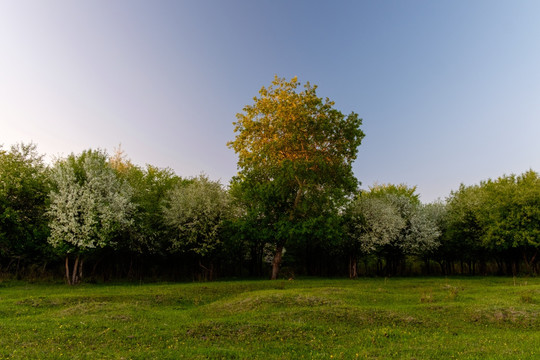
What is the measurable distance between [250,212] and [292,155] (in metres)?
9.61

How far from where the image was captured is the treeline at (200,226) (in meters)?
38.2

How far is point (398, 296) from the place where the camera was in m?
28.1

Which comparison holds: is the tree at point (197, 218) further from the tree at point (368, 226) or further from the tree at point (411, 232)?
the tree at point (411, 232)

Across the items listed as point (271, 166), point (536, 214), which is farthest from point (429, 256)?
point (271, 166)

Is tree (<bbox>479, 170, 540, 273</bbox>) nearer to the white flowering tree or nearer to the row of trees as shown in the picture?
the row of trees

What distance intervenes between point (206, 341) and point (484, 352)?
11.5 metres

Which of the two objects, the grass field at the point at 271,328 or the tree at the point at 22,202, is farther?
the tree at the point at 22,202

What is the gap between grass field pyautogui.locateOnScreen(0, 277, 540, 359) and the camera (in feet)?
44.0

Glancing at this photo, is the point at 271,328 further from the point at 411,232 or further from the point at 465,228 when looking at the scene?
the point at 465,228

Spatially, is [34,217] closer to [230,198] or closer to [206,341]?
[230,198]

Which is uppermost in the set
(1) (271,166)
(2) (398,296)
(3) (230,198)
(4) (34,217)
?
(1) (271,166)

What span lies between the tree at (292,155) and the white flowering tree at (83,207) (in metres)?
16.4

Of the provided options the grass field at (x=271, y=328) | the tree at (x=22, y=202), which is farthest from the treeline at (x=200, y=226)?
the grass field at (x=271, y=328)

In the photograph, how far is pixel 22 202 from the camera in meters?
39.4
